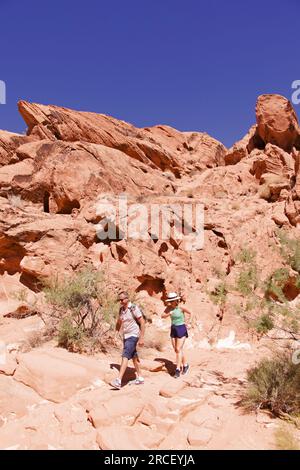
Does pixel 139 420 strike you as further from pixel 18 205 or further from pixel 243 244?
pixel 18 205

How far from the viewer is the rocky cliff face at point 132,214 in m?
9.44

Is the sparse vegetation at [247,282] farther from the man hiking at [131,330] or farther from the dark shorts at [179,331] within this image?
the man hiking at [131,330]

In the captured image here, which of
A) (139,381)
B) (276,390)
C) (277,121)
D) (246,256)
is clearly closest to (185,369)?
(139,381)

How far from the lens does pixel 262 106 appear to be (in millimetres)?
17594

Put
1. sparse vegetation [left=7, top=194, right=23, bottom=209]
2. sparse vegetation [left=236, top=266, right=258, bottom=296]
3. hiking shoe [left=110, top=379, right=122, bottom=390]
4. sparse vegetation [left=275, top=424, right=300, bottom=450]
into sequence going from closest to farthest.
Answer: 1. sparse vegetation [left=275, top=424, right=300, bottom=450]
2. hiking shoe [left=110, top=379, right=122, bottom=390]
3. sparse vegetation [left=236, top=266, right=258, bottom=296]
4. sparse vegetation [left=7, top=194, right=23, bottom=209]

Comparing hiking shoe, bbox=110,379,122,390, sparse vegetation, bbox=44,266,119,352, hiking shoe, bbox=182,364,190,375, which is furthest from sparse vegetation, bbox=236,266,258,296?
hiking shoe, bbox=110,379,122,390

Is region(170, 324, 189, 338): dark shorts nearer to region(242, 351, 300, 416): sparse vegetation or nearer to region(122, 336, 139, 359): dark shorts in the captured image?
region(122, 336, 139, 359): dark shorts

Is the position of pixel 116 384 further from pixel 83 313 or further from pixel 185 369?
pixel 83 313

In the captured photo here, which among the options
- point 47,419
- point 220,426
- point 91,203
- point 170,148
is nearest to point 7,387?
point 47,419

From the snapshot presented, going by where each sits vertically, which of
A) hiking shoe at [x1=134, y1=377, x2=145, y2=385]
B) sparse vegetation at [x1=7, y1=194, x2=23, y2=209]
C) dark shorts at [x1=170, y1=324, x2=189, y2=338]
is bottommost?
hiking shoe at [x1=134, y1=377, x2=145, y2=385]

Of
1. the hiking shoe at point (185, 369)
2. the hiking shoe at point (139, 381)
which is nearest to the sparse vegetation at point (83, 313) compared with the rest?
the hiking shoe at point (139, 381)

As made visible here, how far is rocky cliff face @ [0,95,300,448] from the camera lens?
9.44 meters

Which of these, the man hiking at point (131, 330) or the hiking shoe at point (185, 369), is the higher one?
the man hiking at point (131, 330)

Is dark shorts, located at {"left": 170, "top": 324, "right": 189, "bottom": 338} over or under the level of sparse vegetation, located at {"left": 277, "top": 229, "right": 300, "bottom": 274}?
under
